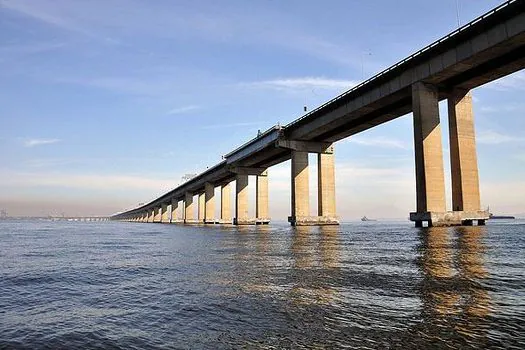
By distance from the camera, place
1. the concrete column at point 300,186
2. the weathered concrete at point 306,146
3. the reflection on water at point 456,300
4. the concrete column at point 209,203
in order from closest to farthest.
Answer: the reflection on water at point 456,300
the concrete column at point 300,186
the weathered concrete at point 306,146
the concrete column at point 209,203

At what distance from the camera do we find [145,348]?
19.1ft

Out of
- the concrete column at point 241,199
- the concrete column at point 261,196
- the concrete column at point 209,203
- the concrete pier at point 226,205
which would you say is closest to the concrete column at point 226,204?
the concrete pier at point 226,205

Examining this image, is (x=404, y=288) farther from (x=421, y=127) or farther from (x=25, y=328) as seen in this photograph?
(x=421, y=127)

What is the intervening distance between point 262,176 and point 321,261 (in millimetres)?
95760

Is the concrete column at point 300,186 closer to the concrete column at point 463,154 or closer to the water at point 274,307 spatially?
the concrete column at point 463,154

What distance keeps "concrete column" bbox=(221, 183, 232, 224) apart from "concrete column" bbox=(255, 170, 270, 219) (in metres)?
22.6

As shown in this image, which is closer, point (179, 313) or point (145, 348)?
point (145, 348)

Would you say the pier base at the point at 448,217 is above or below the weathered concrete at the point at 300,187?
below

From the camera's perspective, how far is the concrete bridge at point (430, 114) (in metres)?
40.5

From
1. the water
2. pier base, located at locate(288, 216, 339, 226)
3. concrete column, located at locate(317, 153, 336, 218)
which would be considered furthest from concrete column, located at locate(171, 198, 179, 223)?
the water

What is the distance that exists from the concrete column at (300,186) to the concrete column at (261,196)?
105ft

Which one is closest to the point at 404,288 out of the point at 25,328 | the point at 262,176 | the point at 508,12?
the point at 25,328

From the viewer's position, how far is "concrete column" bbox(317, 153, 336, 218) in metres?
78.2

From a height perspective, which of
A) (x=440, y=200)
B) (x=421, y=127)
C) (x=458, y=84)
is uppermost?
(x=458, y=84)
